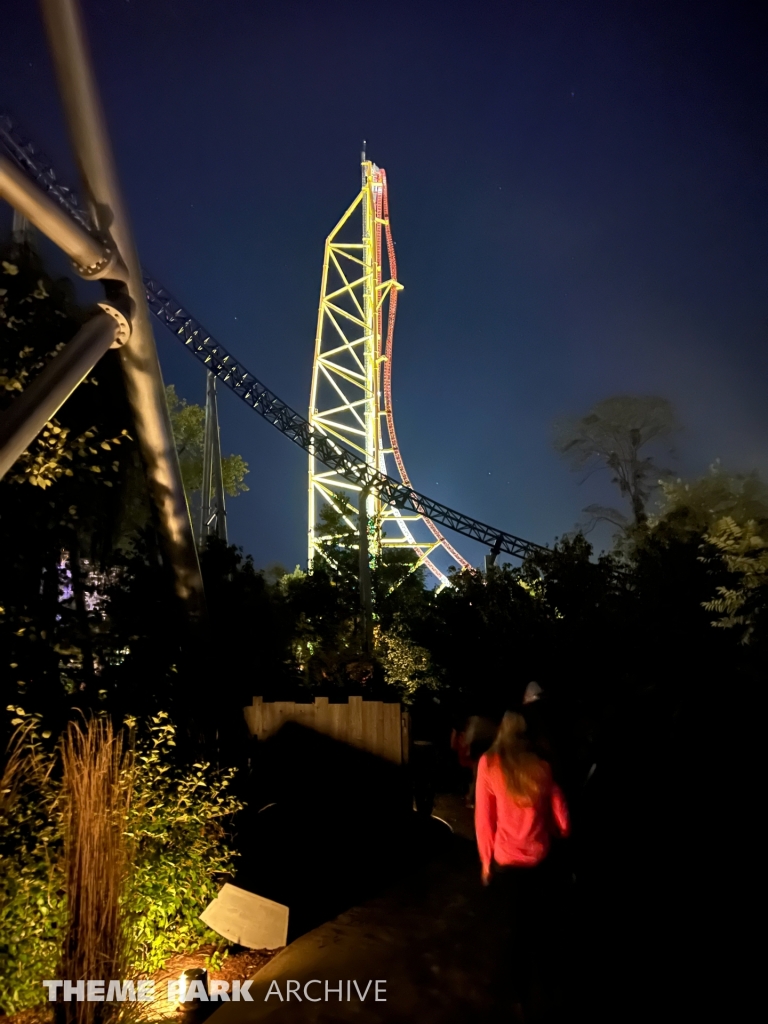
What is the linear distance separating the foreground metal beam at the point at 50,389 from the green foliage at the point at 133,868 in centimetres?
139

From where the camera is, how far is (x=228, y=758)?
18.5 ft

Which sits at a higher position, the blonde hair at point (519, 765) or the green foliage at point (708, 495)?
the green foliage at point (708, 495)

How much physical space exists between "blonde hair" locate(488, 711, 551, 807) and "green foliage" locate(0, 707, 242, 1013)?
1.76 metres

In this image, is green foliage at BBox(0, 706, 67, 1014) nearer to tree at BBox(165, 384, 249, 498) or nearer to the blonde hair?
the blonde hair

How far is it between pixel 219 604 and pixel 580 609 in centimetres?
616

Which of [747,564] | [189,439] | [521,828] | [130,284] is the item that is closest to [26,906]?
[521,828]

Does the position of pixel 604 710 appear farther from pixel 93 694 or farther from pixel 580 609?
pixel 93 694

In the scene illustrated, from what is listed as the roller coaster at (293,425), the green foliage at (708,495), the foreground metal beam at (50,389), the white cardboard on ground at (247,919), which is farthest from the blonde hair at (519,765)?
the roller coaster at (293,425)

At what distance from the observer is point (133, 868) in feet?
9.55

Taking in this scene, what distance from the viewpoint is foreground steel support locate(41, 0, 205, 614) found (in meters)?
3.61

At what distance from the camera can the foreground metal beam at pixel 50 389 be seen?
10.5 ft

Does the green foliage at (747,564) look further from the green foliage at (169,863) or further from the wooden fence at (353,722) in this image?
the green foliage at (169,863)

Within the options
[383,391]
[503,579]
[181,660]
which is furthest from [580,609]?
[383,391]

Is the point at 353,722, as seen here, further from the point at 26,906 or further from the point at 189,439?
the point at 189,439
